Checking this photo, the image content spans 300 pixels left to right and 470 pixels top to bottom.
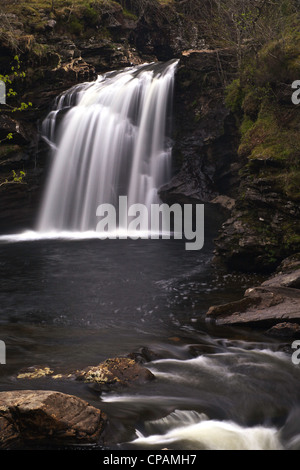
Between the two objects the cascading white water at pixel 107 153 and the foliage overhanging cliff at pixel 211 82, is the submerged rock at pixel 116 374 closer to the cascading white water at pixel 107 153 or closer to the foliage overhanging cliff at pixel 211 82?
the foliage overhanging cliff at pixel 211 82

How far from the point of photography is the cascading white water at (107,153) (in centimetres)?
2000

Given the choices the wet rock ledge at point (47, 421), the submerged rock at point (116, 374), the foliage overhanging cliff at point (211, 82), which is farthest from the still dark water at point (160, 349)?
the foliage overhanging cliff at point (211, 82)

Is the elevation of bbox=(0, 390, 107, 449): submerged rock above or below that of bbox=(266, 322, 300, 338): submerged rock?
below

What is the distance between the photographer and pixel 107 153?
20.1 metres

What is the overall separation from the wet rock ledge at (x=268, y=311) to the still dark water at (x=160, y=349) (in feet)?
1.00

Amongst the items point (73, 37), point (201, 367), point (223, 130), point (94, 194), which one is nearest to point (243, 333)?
point (201, 367)

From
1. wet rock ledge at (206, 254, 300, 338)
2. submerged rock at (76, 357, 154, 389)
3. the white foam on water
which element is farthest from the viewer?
wet rock ledge at (206, 254, 300, 338)

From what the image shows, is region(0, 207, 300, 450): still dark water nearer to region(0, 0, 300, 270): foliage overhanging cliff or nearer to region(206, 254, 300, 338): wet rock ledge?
region(206, 254, 300, 338): wet rock ledge

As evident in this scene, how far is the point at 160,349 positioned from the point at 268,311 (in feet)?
7.71

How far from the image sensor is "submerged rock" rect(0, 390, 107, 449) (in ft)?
14.2

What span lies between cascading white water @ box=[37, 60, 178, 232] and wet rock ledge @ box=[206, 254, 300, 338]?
1165 cm

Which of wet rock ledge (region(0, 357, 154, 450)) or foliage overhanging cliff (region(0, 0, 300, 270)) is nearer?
wet rock ledge (region(0, 357, 154, 450))

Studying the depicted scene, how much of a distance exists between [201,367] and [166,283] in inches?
200

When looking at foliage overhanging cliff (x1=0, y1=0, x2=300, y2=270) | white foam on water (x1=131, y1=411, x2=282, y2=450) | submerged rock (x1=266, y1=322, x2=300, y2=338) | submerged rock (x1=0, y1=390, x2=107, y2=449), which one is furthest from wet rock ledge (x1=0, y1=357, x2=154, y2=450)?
foliage overhanging cliff (x1=0, y1=0, x2=300, y2=270)
